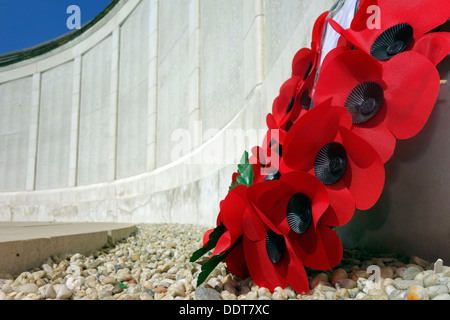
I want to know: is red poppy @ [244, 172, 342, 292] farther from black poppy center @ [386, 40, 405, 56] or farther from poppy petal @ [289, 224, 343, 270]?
black poppy center @ [386, 40, 405, 56]

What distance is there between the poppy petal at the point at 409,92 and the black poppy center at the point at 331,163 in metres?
0.18

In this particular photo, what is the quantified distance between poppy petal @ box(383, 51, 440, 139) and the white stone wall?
50.1 inches

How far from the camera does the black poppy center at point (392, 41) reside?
1184 millimetres

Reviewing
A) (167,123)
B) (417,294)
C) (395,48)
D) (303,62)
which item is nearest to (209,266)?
(417,294)

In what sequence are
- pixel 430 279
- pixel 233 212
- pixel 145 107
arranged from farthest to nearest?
1. pixel 145 107
2. pixel 233 212
3. pixel 430 279

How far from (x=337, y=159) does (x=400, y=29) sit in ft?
1.62

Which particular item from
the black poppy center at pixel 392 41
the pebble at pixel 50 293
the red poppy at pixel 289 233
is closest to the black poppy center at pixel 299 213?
the red poppy at pixel 289 233

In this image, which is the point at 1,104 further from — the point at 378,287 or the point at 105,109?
the point at 378,287

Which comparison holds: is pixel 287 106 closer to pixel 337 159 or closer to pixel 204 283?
pixel 337 159

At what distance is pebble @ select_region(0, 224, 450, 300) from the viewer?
1080mm

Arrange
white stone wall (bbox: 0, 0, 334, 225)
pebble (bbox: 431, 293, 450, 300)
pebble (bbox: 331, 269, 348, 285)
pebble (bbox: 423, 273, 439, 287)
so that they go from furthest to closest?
white stone wall (bbox: 0, 0, 334, 225) < pebble (bbox: 331, 269, 348, 285) < pebble (bbox: 423, 273, 439, 287) < pebble (bbox: 431, 293, 450, 300)

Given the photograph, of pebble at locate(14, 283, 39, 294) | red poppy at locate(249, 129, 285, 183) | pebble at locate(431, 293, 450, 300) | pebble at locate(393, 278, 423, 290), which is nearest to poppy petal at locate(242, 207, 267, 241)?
red poppy at locate(249, 129, 285, 183)

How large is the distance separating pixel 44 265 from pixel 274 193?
146 cm

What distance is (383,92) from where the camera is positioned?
117cm
